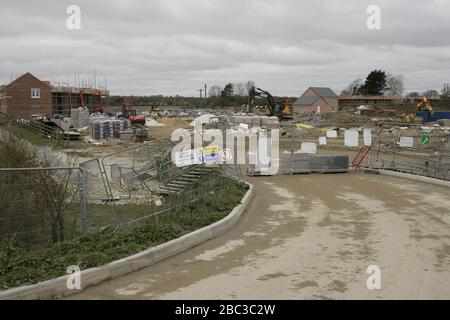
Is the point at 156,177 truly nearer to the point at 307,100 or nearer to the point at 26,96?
the point at 26,96

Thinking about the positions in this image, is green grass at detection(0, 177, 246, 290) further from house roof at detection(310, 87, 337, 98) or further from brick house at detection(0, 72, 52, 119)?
house roof at detection(310, 87, 337, 98)

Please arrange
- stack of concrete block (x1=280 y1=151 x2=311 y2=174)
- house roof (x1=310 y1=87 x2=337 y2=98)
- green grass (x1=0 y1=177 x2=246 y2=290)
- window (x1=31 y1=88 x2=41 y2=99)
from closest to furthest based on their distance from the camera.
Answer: green grass (x1=0 y1=177 x2=246 y2=290), stack of concrete block (x1=280 y1=151 x2=311 y2=174), window (x1=31 y1=88 x2=41 y2=99), house roof (x1=310 y1=87 x2=337 y2=98)

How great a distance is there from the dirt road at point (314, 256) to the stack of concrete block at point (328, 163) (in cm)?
665

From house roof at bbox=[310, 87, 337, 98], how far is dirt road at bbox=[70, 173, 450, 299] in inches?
4584

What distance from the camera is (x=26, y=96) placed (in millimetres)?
81000

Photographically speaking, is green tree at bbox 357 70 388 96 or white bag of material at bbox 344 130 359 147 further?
green tree at bbox 357 70 388 96

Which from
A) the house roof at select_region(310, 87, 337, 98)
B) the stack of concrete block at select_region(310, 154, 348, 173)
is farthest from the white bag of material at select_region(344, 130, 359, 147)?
the house roof at select_region(310, 87, 337, 98)

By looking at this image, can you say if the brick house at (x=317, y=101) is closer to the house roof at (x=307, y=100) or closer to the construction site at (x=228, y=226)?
the house roof at (x=307, y=100)

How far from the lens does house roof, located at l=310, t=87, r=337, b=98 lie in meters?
→ 129

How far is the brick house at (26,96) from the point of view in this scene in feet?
263

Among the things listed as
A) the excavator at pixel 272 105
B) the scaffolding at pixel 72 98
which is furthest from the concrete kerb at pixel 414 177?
the scaffolding at pixel 72 98

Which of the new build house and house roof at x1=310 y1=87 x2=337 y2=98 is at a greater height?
house roof at x1=310 y1=87 x2=337 y2=98
